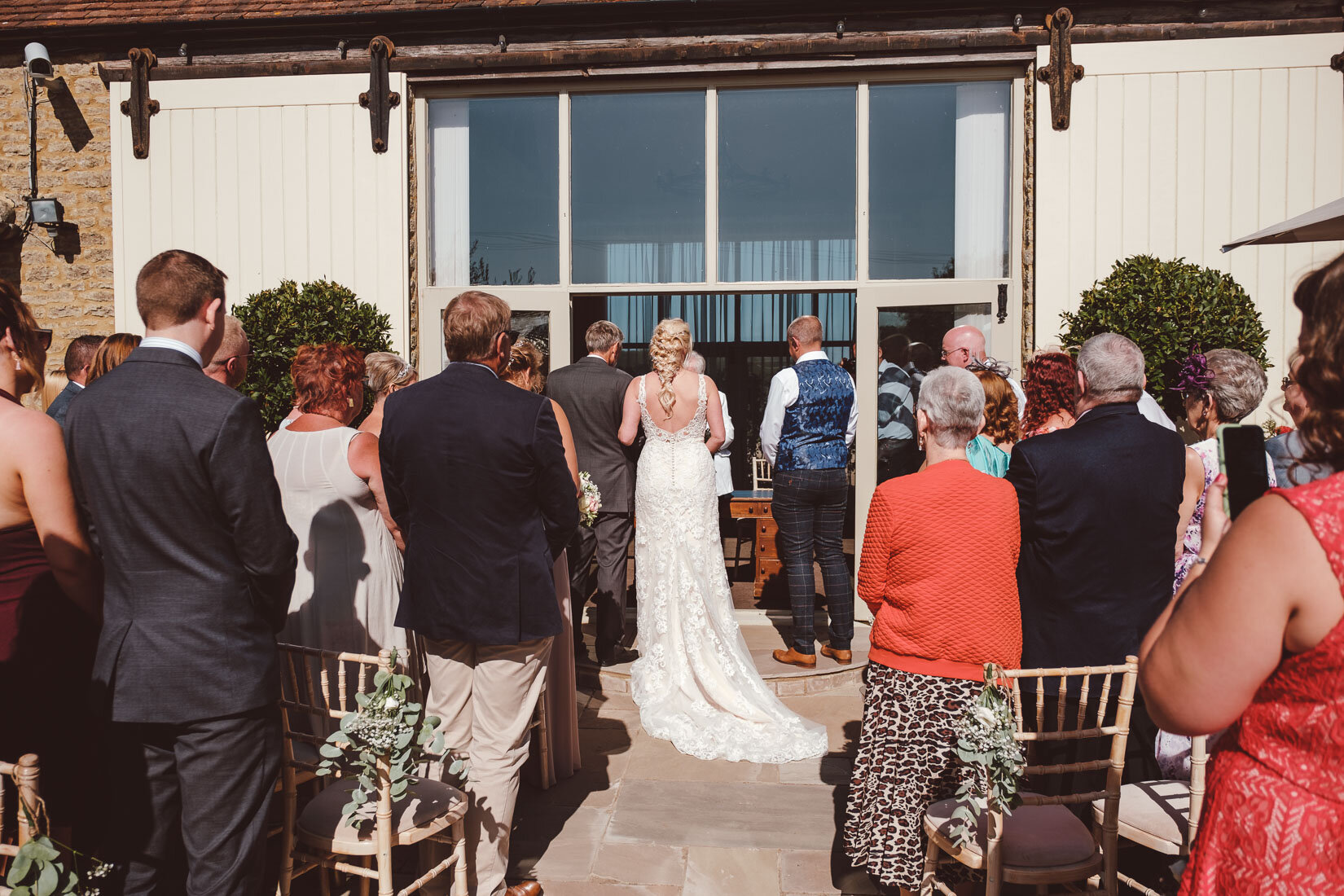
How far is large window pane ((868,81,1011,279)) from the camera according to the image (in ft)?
21.6

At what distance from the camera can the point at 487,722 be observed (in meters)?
3.02

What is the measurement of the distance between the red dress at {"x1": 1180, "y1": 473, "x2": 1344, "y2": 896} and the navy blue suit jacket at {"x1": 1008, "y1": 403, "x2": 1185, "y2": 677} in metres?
1.54

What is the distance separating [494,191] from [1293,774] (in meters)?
6.66

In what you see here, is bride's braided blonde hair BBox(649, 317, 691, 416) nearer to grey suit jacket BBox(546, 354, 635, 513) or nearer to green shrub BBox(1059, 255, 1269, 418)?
grey suit jacket BBox(546, 354, 635, 513)

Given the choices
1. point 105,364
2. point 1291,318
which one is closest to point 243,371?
point 105,364

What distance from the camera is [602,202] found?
22.9ft

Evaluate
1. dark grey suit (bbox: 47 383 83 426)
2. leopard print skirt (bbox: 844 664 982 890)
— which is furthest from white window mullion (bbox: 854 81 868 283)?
dark grey suit (bbox: 47 383 83 426)

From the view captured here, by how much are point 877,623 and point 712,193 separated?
4.60 metres

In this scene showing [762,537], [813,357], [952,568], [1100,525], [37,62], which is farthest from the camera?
[762,537]

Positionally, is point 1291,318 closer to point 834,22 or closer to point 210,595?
point 834,22

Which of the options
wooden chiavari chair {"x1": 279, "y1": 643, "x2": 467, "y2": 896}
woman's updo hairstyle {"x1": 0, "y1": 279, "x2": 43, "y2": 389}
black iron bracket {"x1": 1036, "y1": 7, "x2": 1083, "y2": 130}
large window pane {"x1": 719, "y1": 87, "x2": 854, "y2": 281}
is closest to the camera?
woman's updo hairstyle {"x1": 0, "y1": 279, "x2": 43, "y2": 389}

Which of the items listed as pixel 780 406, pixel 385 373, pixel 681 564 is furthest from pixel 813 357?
pixel 385 373

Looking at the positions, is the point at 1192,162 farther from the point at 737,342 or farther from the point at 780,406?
the point at 737,342

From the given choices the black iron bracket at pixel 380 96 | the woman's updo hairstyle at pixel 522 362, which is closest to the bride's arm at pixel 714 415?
the woman's updo hairstyle at pixel 522 362
